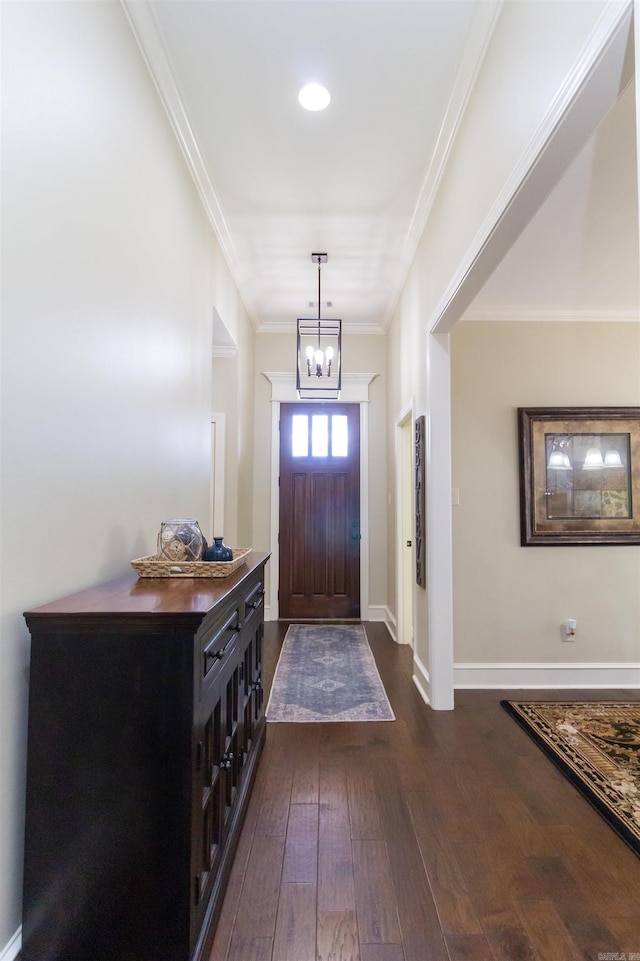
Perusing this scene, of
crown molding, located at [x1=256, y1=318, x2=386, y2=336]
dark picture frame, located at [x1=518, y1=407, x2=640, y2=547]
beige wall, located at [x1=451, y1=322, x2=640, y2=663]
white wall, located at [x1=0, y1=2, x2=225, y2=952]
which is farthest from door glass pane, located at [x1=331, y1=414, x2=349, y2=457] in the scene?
white wall, located at [x1=0, y1=2, x2=225, y2=952]

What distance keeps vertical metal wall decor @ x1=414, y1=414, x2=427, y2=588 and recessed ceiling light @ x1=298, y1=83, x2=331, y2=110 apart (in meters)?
1.89

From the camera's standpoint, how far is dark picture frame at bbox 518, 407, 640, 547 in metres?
3.48

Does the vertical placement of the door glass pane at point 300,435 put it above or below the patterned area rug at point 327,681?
above

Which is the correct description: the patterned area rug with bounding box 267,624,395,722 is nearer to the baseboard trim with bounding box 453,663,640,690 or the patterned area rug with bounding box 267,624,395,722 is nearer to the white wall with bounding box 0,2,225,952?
the baseboard trim with bounding box 453,663,640,690

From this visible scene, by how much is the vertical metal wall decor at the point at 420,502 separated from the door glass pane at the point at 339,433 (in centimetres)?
185

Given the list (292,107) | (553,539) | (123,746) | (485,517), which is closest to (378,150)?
(292,107)

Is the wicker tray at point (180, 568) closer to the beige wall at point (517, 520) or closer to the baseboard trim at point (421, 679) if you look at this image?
the baseboard trim at point (421, 679)

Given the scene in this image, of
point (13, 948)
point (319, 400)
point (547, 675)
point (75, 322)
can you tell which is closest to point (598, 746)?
point (547, 675)

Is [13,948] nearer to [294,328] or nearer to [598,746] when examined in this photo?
[598,746]

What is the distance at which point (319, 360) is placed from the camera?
402 cm

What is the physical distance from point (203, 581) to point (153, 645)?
44 centimetres

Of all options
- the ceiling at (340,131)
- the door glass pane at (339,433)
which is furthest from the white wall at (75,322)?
the door glass pane at (339,433)

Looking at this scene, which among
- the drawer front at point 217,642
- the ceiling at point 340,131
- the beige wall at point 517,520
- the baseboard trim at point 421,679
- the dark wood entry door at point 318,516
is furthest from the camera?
the dark wood entry door at point 318,516

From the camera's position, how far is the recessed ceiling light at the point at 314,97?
2252mm
